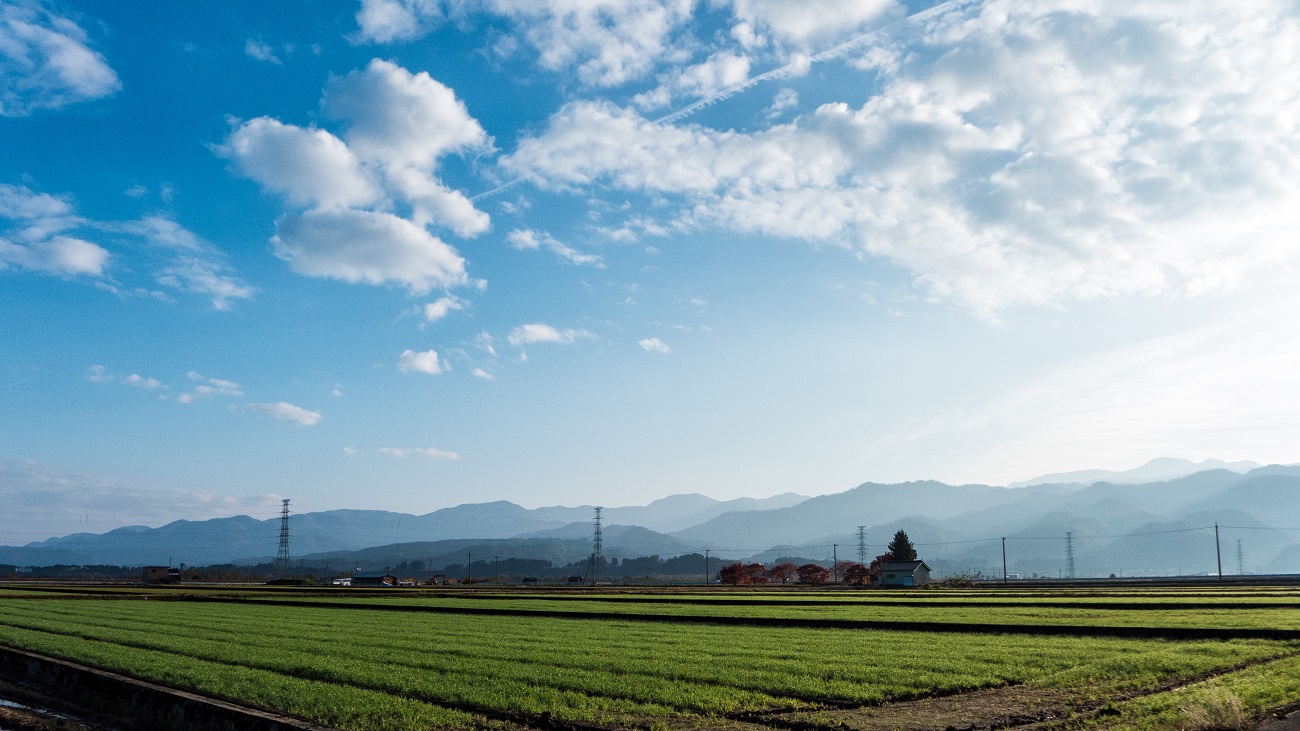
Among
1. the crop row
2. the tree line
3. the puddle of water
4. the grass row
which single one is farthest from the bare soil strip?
the tree line


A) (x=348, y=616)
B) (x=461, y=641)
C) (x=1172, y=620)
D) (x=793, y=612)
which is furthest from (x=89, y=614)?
(x=1172, y=620)

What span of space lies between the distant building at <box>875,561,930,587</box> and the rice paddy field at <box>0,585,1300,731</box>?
75.9 metres

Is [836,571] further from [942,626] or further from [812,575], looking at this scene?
[942,626]

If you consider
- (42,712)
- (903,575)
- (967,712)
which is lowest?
(903,575)

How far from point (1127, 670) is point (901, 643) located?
7090 millimetres

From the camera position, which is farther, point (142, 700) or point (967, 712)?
point (142, 700)

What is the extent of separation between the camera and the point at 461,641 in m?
25.3

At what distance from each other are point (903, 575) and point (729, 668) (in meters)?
98.1

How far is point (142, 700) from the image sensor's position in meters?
15.6

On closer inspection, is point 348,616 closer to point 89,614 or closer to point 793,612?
point 89,614

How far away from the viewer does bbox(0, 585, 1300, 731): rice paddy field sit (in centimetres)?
1330

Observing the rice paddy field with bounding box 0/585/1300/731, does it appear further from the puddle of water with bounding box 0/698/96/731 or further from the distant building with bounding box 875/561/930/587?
the distant building with bounding box 875/561/930/587

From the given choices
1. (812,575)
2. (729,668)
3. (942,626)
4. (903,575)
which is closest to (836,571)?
(812,575)

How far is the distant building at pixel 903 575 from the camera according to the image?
10781 centimetres
